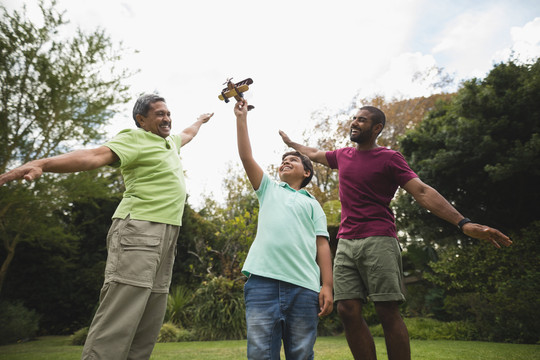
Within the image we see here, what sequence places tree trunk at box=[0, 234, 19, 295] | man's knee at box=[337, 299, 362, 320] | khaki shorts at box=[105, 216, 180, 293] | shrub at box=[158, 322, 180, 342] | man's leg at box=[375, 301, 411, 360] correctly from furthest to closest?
1. tree trunk at box=[0, 234, 19, 295]
2. shrub at box=[158, 322, 180, 342]
3. man's knee at box=[337, 299, 362, 320]
4. man's leg at box=[375, 301, 411, 360]
5. khaki shorts at box=[105, 216, 180, 293]

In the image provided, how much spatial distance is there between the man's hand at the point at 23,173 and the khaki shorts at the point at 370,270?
204 centimetres

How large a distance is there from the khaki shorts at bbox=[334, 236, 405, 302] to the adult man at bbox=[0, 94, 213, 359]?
4.07ft

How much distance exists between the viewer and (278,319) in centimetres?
194

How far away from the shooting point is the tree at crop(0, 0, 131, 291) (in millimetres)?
8461

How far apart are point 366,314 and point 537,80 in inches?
253

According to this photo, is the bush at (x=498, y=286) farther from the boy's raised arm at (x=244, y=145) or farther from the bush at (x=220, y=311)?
the boy's raised arm at (x=244, y=145)

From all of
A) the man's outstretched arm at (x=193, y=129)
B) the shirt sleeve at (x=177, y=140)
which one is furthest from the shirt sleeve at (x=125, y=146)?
the man's outstretched arm at (x=193, y=129)

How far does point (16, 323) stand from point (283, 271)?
10046mm

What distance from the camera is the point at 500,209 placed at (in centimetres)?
911

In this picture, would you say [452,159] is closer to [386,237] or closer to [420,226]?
[420,226]

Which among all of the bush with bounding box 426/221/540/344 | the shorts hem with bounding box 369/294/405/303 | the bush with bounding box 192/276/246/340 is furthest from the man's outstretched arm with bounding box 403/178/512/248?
the bush with bounding box 192/276/246/340

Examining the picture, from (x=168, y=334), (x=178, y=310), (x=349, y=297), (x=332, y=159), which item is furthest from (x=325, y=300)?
(x=178, y=310)

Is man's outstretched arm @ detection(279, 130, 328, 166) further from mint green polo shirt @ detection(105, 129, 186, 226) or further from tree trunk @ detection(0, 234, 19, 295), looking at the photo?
tree trunk @ detection(0, 234, 19, 295)

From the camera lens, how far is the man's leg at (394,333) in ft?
8.39
